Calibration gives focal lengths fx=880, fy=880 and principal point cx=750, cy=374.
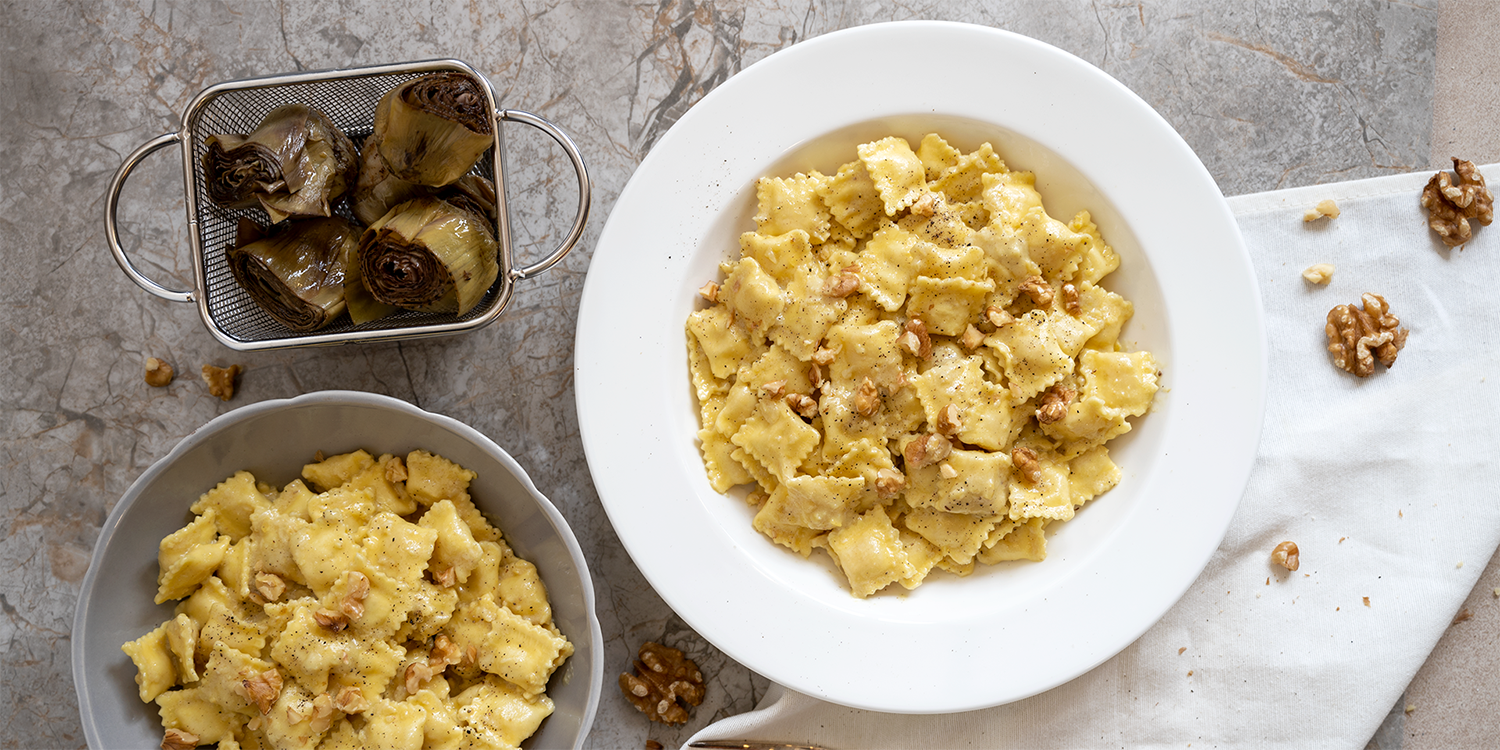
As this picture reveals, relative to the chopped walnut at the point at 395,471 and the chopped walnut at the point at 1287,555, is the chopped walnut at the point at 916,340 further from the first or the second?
the chopped walnut at the point at 395,471

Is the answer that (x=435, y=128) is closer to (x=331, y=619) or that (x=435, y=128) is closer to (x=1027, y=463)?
(x=331, y=619)

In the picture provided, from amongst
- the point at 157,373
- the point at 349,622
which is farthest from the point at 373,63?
the point at 349,622

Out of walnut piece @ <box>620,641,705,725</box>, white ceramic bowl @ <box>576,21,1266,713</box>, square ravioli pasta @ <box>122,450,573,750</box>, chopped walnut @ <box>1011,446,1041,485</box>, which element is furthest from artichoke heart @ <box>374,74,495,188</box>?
chopped walnut @ <box>1011,446,1041,485</box>

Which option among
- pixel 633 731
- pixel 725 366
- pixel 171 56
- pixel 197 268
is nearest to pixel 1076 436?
pixel 725 366

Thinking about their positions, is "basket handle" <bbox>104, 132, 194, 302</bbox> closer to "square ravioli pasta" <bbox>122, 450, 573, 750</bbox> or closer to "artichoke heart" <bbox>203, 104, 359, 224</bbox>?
"artichoke heart" <bbox>203, 104, 359, 224</bbox>

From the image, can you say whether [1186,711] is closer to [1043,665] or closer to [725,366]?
[1043,665]
